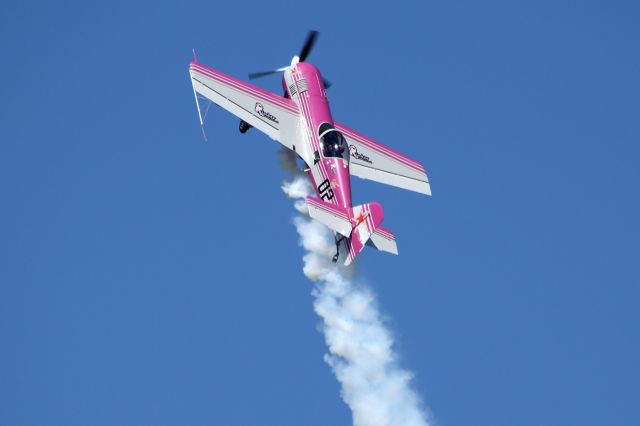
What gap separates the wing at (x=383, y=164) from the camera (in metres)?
43.2

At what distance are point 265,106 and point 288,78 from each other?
164 cm

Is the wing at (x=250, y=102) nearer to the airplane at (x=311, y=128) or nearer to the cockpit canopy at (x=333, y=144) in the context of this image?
the airplane at (x=311, y=128)

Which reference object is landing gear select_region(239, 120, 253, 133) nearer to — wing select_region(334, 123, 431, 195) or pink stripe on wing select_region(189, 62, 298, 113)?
Answer: pink stripe on wing select_region(189, 62, 298, 113)

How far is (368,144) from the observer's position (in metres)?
43.5

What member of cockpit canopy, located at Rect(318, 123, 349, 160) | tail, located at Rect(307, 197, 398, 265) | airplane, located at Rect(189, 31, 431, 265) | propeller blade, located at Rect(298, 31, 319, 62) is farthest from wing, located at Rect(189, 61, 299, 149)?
tail, located at Rect(307, 197, 398, 265)

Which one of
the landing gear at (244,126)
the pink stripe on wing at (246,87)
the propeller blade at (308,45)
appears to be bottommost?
the landing gear at (244,126)

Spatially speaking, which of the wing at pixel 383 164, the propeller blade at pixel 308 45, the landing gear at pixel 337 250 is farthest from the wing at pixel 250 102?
the landing gear at pixel 337 250

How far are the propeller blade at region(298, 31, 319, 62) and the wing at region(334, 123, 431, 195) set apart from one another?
2.96m

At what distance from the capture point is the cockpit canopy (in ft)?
134

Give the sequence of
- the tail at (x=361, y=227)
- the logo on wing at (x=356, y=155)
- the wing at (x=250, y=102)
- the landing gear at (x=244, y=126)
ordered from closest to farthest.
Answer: the tail at (x=361, y=227)
the wing at (x=250, y=102)
the logo on wing at (x=356, y=155)
the landing gear at (x=244, y=126)

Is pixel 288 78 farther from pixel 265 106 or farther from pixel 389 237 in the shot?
pixel 389 237

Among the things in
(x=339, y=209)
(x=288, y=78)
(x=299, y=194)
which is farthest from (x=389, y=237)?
(x=288, y=78)

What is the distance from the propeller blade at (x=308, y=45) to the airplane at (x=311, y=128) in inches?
1.1

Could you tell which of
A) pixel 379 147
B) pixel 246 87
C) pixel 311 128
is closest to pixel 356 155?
pixel 379 147
